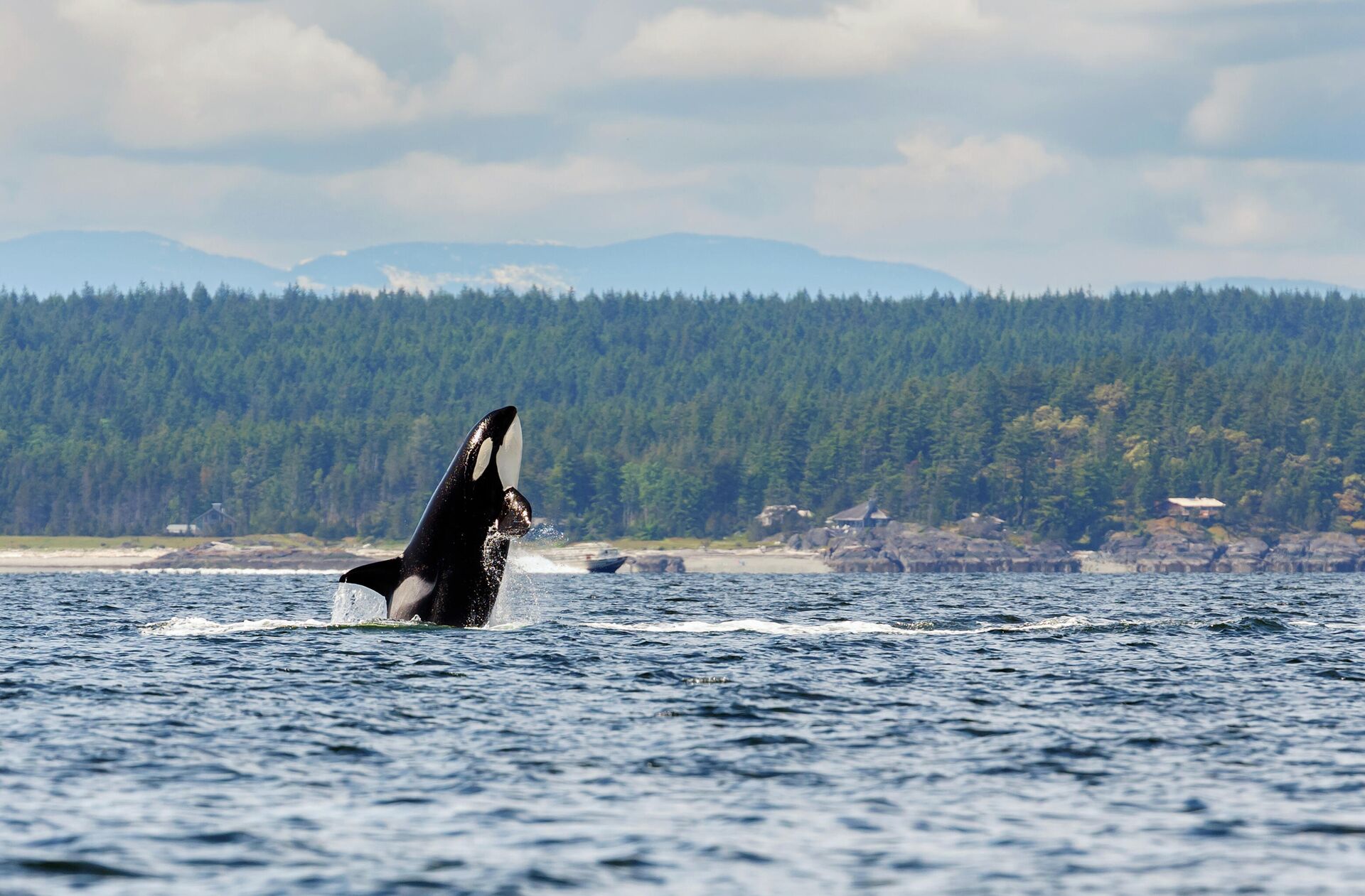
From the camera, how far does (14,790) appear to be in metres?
21.8

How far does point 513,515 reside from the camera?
34.2 m

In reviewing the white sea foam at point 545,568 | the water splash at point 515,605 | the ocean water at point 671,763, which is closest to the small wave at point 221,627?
the ocean water at point 671,763

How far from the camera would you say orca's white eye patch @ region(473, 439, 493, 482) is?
3441 centimetres

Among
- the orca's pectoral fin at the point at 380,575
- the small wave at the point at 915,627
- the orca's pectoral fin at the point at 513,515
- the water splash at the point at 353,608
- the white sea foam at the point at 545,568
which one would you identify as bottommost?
the white sea foam at the point at 545,568

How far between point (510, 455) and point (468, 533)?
1739mm

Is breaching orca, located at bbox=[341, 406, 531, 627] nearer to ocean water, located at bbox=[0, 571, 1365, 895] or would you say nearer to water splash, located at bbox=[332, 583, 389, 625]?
ocean water, located at bbox=[0, 571, 1365, 895]

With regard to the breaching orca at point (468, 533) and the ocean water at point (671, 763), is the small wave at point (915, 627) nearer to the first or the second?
the ocean water at point (671, 763)

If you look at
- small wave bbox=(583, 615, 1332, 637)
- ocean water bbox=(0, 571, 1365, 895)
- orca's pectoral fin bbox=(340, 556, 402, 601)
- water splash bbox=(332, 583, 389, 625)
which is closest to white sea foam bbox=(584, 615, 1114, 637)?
small wave bbox=(583, 615, 1332, 637)

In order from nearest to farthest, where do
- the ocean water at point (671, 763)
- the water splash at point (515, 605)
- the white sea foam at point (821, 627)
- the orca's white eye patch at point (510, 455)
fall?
the ocean water at point (671, 763), the orca's white eye patch at point (510, 455), the water splash at point (515, 605), the white sea foam at point (821, 627)

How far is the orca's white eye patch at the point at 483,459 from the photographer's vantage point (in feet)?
113

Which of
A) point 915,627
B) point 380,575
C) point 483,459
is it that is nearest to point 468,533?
point 483,459

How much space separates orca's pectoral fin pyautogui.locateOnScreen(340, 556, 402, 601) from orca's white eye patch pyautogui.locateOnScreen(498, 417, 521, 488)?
118 inches

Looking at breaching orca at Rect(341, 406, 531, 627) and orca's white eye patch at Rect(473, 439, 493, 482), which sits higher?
orca's white eye patch at Rect(473, 439, 493, 482)

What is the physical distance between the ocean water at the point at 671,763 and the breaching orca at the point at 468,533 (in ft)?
3.90
